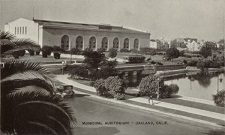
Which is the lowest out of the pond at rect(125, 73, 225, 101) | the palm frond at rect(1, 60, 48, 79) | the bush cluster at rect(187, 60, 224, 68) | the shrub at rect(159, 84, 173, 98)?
the pond at rect(125, 73, 225, 101)

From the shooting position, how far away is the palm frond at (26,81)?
18.8 ft

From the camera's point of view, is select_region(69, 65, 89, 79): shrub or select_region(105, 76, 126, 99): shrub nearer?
select_region(105, 76, 126, 99): shrub

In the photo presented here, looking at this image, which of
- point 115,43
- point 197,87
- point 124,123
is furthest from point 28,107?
point 115,43

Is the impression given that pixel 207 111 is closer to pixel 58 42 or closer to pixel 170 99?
pixel 170 99

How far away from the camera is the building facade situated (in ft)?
165

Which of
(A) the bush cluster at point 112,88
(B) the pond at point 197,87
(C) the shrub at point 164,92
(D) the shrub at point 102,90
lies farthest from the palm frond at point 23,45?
(B) the pond at point 197,87

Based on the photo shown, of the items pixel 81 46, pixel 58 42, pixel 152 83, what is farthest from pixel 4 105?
pixel 81 46

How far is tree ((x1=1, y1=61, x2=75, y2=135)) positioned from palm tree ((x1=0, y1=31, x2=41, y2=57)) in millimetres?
304

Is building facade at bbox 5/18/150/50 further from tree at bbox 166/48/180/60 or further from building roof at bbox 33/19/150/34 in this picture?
tree at bbox 166/48/180/60

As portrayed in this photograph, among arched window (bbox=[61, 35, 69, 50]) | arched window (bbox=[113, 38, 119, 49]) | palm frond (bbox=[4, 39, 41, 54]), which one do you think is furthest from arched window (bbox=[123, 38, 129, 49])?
palm frond (bbox=[4, 39, 41, 54])

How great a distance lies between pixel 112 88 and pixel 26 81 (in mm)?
11443

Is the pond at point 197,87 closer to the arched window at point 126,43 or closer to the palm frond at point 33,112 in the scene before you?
the palm frond at point 33,112

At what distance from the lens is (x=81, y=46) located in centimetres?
5897

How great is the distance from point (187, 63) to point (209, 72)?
486 cm
